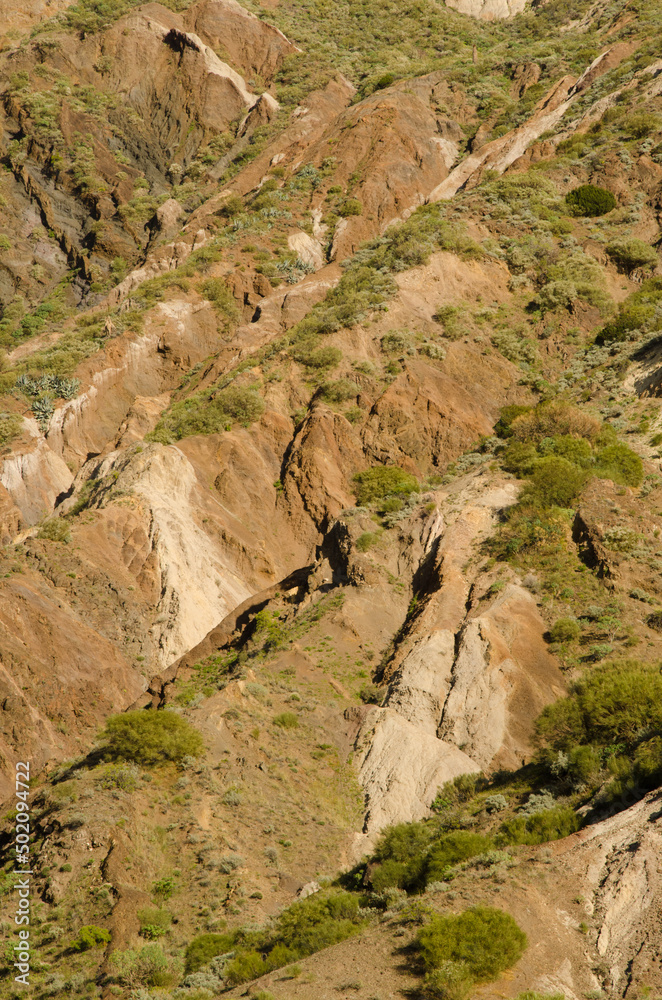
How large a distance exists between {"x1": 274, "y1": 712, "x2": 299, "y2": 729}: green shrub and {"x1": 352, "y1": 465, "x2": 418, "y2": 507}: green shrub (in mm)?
11310

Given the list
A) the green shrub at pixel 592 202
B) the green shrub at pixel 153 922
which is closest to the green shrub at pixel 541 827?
the green shrub at pixel 153 922

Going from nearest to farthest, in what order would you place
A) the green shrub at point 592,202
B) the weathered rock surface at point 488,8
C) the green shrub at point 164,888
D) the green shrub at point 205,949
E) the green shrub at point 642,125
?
the green shrub at point 205,949
the green shrub at point 164,888
the green shrub at point 592,202
the green shrub at point 642,125
the weathered rock surface at point 488,8

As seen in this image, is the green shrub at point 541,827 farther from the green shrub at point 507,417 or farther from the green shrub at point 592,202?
the green shrub at point 592,202

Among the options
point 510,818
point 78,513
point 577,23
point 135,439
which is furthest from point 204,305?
point 577,23

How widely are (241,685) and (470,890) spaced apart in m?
11.5

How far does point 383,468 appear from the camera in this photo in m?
36.5

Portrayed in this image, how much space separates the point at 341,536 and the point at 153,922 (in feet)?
52.0

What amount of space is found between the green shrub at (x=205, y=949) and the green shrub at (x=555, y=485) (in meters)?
17.8

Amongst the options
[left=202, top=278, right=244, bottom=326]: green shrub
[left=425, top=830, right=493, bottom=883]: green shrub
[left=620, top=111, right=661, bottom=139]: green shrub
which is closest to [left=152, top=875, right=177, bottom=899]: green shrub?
[left=425, top=830, right=493, bottom=883]: green shrub

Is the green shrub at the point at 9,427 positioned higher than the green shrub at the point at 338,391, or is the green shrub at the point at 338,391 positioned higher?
the green shrub at the point at 9,427

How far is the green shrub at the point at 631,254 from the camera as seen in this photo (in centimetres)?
4778

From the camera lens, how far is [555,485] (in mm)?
30969

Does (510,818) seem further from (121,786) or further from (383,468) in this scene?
(383,468)

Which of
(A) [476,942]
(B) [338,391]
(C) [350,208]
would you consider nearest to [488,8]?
(C) [350,208]
